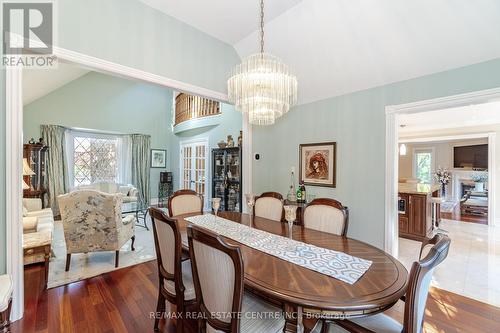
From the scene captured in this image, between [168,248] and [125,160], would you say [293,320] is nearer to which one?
[168,248]

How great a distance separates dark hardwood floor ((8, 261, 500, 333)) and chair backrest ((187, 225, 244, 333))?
3.05 feet

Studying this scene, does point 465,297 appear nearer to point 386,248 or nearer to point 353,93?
point 386,248

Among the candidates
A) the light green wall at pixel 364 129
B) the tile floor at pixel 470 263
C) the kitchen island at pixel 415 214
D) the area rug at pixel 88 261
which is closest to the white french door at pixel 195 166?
the area rug at pixel 88 261

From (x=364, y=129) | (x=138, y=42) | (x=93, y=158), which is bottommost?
(x=93, y=158)

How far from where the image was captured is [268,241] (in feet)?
5.86

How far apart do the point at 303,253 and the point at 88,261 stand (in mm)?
3079

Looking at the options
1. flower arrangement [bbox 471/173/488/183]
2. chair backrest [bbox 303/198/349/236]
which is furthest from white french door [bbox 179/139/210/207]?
flower arrangement [bbox 471/173/488/183]

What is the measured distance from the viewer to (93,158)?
6.38m

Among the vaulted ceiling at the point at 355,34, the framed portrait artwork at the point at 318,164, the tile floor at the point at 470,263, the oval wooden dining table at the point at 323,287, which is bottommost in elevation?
the tile floor at the point at 470,263

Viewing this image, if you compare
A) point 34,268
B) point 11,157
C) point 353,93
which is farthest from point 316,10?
point 34,268

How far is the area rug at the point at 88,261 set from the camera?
8.69 ft

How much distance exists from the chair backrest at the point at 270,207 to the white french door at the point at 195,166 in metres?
3.34

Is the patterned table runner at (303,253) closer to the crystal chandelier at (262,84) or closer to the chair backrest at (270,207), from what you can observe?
the chair backrest at (270,207)

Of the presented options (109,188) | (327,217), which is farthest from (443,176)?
(109,188)
